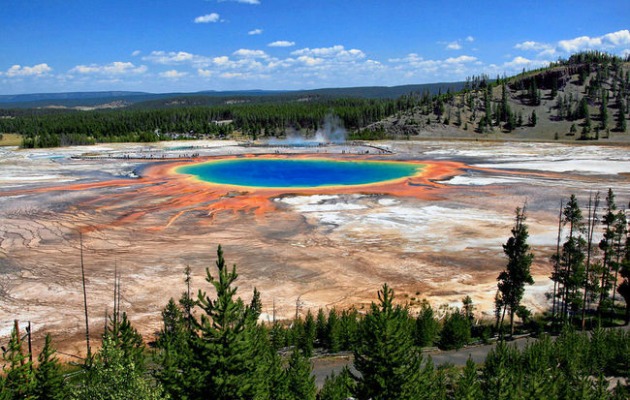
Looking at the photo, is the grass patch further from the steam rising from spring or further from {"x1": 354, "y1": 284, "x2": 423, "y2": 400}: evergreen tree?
{"x1": 354, "y1": 284, "x2": 423, "y2": 400}: evergreen tree

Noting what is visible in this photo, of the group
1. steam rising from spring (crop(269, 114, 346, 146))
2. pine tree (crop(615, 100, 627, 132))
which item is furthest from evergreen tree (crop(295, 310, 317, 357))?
pine tree (crop(615, 100, 627, 132))

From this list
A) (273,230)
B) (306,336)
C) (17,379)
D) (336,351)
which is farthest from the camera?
(273,230)

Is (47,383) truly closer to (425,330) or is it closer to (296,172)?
(425,330)

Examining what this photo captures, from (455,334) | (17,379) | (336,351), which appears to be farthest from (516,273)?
(17,379)

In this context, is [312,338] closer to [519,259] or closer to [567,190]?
[519,259]

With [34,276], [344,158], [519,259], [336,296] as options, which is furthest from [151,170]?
[519,259]
